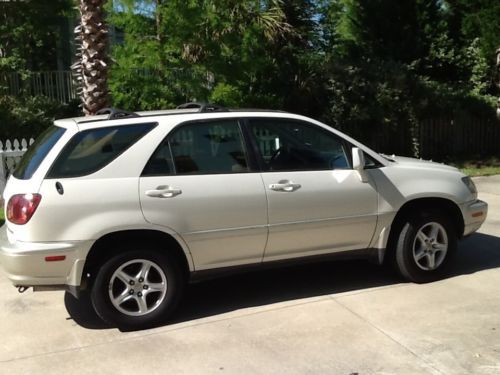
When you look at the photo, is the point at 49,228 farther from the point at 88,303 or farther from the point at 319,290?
the point at 319,290

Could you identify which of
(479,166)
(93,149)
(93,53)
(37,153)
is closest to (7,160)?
(93,53)

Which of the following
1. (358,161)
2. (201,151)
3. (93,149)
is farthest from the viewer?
(358,161)

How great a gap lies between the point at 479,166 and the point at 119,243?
11626 millimetres

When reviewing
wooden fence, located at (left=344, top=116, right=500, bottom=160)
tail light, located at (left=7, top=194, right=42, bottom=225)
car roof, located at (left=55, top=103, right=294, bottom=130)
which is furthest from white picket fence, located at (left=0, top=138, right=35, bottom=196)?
wooden fence, located at (left=344, top=116, right=500, bottom=160)

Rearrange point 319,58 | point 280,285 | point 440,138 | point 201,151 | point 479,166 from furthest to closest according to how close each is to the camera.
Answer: point 440,138
point 319,58
point 479,166
point 280,285
point 201,151

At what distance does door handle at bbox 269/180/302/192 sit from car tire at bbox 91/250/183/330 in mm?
1015

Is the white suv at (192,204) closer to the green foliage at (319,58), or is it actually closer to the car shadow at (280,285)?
the car shadow at (280,285)

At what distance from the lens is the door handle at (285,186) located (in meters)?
5.07

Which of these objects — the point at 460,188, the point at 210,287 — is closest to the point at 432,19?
the point at 460,188

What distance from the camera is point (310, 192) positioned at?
204 inches

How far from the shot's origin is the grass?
1334 cm

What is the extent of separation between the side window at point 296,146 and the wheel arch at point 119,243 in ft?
3.41

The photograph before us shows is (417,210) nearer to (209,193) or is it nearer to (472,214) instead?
(472,214)

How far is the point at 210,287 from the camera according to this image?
586 centimetres
